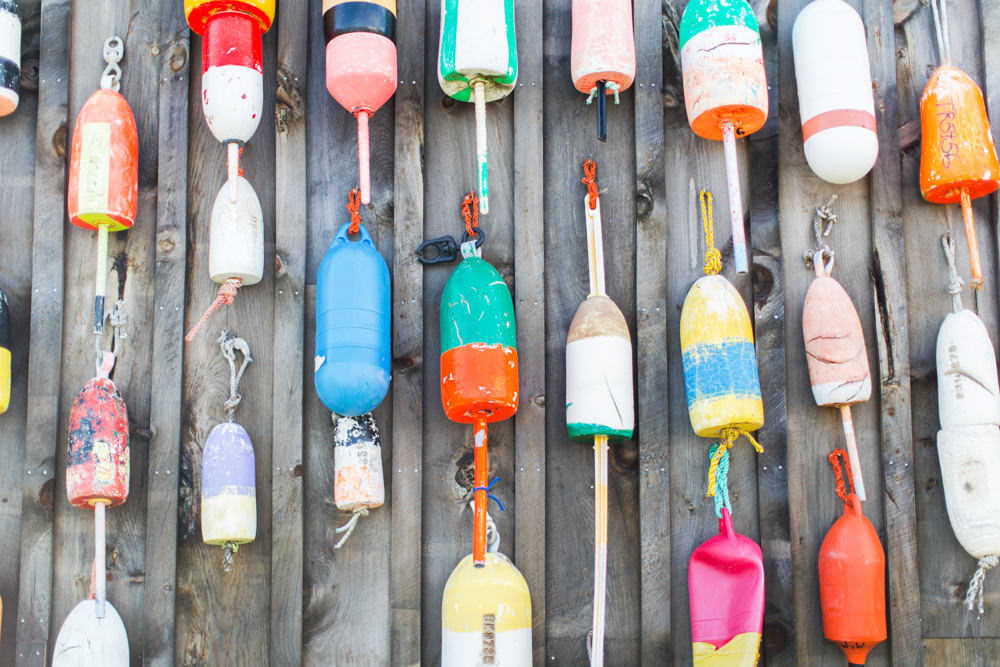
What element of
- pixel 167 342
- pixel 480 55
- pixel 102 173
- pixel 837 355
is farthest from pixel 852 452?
pixel 102 173

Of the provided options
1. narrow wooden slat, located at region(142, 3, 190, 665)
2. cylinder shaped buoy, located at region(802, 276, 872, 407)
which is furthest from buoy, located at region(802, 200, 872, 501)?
narrow wooden slat, located at region(142, 3, 190, 665)

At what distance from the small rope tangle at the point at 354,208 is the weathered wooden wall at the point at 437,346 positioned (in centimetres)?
6

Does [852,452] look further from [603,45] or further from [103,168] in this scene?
[103,168]

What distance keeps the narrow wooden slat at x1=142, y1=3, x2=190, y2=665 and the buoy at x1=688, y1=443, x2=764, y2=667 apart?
140 centimetres

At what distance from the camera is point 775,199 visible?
331 cm

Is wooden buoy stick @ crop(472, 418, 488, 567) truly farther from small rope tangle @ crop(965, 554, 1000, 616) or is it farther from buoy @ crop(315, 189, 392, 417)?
small rope tangle @ crop(965, 554, 1000, 616)

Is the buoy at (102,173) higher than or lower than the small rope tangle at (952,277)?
higher

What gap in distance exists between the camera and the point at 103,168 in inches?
125

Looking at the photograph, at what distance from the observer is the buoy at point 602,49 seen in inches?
125

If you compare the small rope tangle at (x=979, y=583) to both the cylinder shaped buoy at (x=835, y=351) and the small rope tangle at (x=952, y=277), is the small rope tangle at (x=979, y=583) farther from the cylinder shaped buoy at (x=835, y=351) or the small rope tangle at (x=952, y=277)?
the small rope tangle at (x=952, y=277)

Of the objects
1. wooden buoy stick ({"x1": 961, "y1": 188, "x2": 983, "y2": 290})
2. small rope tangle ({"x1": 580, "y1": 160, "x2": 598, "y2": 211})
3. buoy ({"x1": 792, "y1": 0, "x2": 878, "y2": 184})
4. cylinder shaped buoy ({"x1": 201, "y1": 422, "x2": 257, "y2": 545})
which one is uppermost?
buoy ({"x1": 792, "y1": 0, "x2": 878, "y2": 184})

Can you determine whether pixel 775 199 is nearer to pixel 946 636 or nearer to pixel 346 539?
pixel 946 636

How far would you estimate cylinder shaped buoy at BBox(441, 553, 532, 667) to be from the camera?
9.25 ft

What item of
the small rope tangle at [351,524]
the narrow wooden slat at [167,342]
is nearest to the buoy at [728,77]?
the small rope tangle at [351,524]
